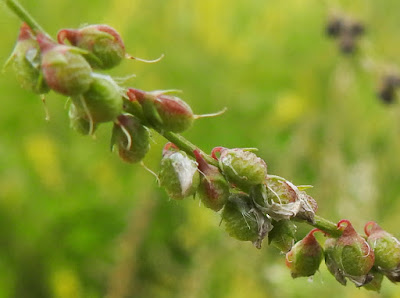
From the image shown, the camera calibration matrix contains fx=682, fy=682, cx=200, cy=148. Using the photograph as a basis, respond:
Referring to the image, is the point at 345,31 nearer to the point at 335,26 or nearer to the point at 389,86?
the point at 335,26

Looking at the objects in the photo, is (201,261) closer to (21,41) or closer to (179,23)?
(179,23)

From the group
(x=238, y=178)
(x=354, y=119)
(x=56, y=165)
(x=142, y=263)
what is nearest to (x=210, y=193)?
(x=238, y=178)

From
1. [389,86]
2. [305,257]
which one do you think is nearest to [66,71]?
[305,257]

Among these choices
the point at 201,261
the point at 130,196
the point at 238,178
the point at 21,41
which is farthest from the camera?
the point at 130,196

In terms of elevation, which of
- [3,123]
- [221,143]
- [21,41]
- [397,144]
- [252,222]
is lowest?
[397,144]

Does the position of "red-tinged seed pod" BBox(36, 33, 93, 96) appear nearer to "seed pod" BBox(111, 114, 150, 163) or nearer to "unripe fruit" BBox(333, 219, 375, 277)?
"seed pod" BBox(111, 114, 150, 163)

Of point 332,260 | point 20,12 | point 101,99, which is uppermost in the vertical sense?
point 20,12

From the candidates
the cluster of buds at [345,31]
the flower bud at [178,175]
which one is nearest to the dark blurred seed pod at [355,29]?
the cluster of buds at [345,31]

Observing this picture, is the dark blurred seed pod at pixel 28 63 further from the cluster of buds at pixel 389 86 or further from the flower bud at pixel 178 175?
the cluster of buds at pixel 389 86
